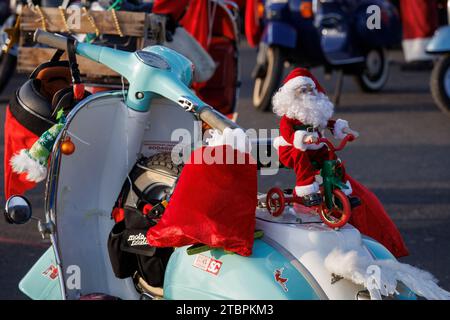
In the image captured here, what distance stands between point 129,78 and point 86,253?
738mm

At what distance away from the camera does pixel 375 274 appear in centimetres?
318

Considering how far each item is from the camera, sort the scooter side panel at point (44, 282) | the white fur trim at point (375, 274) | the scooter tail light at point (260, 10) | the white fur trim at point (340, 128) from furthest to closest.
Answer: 1. the scooter tail light at point (260, 10)
2. the scooter side panel at point (44, 282)
3. the white fur trim at point (340, 128)
4. the white fur trim at point (375, 274)

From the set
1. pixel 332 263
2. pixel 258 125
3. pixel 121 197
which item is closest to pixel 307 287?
pixel 332 263

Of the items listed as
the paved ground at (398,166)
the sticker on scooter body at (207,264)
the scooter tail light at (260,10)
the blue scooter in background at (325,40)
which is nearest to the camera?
the sticker on scooter body at (207,264)

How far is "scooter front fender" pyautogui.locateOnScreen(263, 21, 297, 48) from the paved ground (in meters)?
0.69

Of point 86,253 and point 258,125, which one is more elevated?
point 86,253

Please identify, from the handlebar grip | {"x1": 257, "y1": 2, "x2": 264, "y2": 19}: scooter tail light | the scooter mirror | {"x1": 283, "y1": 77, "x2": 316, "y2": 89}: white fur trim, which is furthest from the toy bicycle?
{"x1": 257, "y1": 2, "x2": 264, "y2": 19}: scooter tail light

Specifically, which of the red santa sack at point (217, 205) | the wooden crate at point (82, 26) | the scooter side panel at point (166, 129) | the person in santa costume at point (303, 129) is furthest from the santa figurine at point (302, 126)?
the wooden crate at point (82, 26)

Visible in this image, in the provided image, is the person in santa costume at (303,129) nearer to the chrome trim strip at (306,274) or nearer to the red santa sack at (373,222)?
the red santa sack at (373,222)

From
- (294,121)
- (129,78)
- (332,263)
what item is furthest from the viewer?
(129,78)

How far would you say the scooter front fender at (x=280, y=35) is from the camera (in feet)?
29.6
